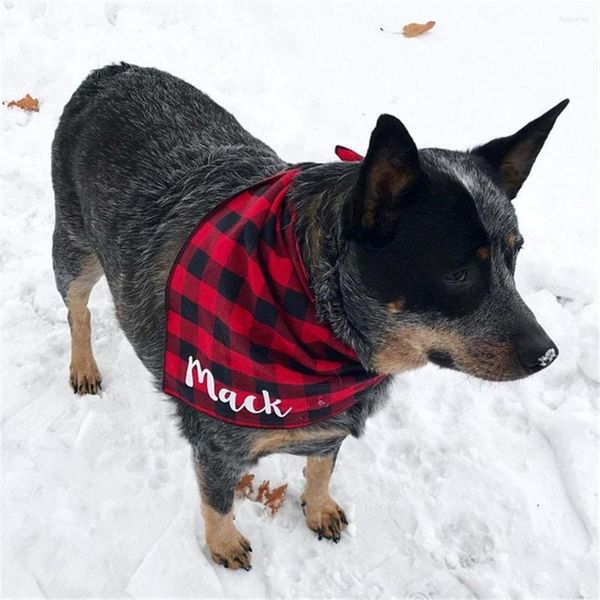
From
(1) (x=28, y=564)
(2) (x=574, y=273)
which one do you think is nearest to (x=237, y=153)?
(1) (x=28, y=564)

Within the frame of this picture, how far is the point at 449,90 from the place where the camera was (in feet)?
19.5

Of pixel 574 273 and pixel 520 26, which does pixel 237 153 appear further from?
pixel 520 26

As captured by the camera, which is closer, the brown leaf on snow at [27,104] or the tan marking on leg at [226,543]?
the tan marking on leg at [226,543]

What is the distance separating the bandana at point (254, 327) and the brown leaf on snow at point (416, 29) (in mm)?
4489

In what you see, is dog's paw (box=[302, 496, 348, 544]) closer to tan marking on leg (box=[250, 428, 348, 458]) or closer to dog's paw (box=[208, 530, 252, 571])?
dog's paw (box=[208, 530, 252, 571])

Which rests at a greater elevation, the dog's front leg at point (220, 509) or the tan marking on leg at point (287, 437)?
the tan marking on leg at point (287, 437)

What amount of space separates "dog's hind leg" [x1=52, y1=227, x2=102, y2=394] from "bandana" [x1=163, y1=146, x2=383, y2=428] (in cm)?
129

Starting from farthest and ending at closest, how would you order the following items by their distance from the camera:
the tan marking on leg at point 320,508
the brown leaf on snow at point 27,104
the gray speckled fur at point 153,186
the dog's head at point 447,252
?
the brown leaf on snow at point 27,104 → the tan marking on leg at point 320,508 → the gray speckled fur at point 153,186 → the dog's head at point 447,252

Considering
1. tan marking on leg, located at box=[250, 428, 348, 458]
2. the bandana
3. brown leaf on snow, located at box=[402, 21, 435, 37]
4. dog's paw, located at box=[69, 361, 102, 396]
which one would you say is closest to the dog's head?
the bandana

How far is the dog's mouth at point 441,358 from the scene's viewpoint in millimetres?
2363

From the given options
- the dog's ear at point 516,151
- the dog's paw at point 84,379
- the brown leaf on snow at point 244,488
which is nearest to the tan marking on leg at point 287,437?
the brown leaf on snow at point 244,488

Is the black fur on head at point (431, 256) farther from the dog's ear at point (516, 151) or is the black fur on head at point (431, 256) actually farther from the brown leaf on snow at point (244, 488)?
the brown leaf on snow at point (244, 488)

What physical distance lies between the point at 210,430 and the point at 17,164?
11.8 feet

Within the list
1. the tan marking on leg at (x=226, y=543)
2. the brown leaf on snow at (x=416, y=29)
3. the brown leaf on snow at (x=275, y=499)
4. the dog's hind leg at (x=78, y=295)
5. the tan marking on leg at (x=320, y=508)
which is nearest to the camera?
the tan marking on leg at (x=226, y=543)
